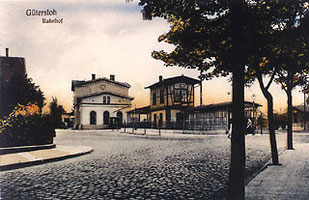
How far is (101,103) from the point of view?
49719 millimetres

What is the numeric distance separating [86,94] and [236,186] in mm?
50559

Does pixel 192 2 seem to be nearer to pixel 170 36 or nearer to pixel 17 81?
pixel 170 36

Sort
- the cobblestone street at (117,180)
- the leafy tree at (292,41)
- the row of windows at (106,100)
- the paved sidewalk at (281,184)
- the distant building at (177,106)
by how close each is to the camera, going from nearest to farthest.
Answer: the paved sidewalk at (281,184) < the cobblestone street at (117,180) < the leafy tree at (292,41) < the distant building at (177,106) < the row of windows at (106,100)

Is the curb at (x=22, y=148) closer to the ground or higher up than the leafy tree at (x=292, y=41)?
closer to the ground

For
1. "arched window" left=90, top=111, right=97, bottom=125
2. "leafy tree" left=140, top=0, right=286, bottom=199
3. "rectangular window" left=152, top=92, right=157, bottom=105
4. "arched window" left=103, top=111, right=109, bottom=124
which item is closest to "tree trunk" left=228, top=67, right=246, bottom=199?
"leafy tree" left=140, top=0, right=286, bottom=199

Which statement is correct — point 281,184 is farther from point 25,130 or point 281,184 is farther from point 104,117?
point 104,117

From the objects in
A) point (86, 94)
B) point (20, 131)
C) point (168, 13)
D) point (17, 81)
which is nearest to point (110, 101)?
point (86, 94)

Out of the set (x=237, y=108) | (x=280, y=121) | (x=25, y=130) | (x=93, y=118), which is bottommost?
(x=280, y=121)

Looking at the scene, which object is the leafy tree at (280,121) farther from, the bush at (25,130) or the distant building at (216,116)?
the bush at (25,130)

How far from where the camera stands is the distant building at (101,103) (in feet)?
158

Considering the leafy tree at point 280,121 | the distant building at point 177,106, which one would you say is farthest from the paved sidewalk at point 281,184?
the leafy tree at point 280,121

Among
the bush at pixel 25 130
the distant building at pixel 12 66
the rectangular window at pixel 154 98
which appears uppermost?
the distant building at pixel 12 66

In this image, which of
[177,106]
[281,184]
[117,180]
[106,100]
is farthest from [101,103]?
[281,184]

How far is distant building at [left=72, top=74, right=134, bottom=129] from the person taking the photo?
4816cm
